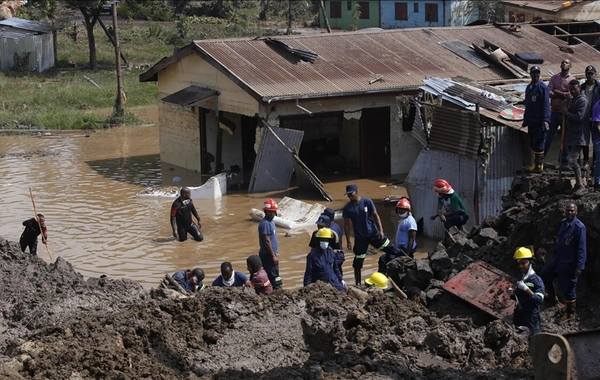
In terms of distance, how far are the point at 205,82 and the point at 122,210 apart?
4702 millimetres

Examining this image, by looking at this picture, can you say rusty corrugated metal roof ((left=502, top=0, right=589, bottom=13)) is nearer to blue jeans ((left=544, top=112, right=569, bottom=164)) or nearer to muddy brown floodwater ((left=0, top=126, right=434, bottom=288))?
muddy brown floodwater ((left=0, top=126, right=434, bottom=288))

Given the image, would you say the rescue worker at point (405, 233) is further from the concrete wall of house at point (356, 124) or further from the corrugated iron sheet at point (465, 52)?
the corrugated iron sheet at point (465, 52)

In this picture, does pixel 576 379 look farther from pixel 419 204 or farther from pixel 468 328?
pixel 419 204

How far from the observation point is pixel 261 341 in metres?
10.2

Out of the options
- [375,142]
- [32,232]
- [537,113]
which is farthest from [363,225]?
[375,142]

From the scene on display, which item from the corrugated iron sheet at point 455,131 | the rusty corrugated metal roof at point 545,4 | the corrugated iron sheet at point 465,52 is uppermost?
the rusty corrugated metal roof at point 545,4

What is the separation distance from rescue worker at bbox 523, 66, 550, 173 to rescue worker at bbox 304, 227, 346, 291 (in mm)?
4130

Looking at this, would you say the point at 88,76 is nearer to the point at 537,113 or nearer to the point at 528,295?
the point at 537,113

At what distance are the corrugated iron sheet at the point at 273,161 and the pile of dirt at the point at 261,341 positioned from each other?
10.6 m

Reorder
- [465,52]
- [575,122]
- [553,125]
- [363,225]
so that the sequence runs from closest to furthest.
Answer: [363,225] → [575,122] → [553,125] → [465,52]

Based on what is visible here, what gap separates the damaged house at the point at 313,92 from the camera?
2209 centimetres

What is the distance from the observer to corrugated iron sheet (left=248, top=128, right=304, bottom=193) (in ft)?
71.6

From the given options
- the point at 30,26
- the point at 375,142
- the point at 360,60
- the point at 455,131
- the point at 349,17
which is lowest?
the point at 375,142

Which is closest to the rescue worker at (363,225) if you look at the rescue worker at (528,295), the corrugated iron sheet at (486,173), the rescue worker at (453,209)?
the rescue worker at (453,209)
